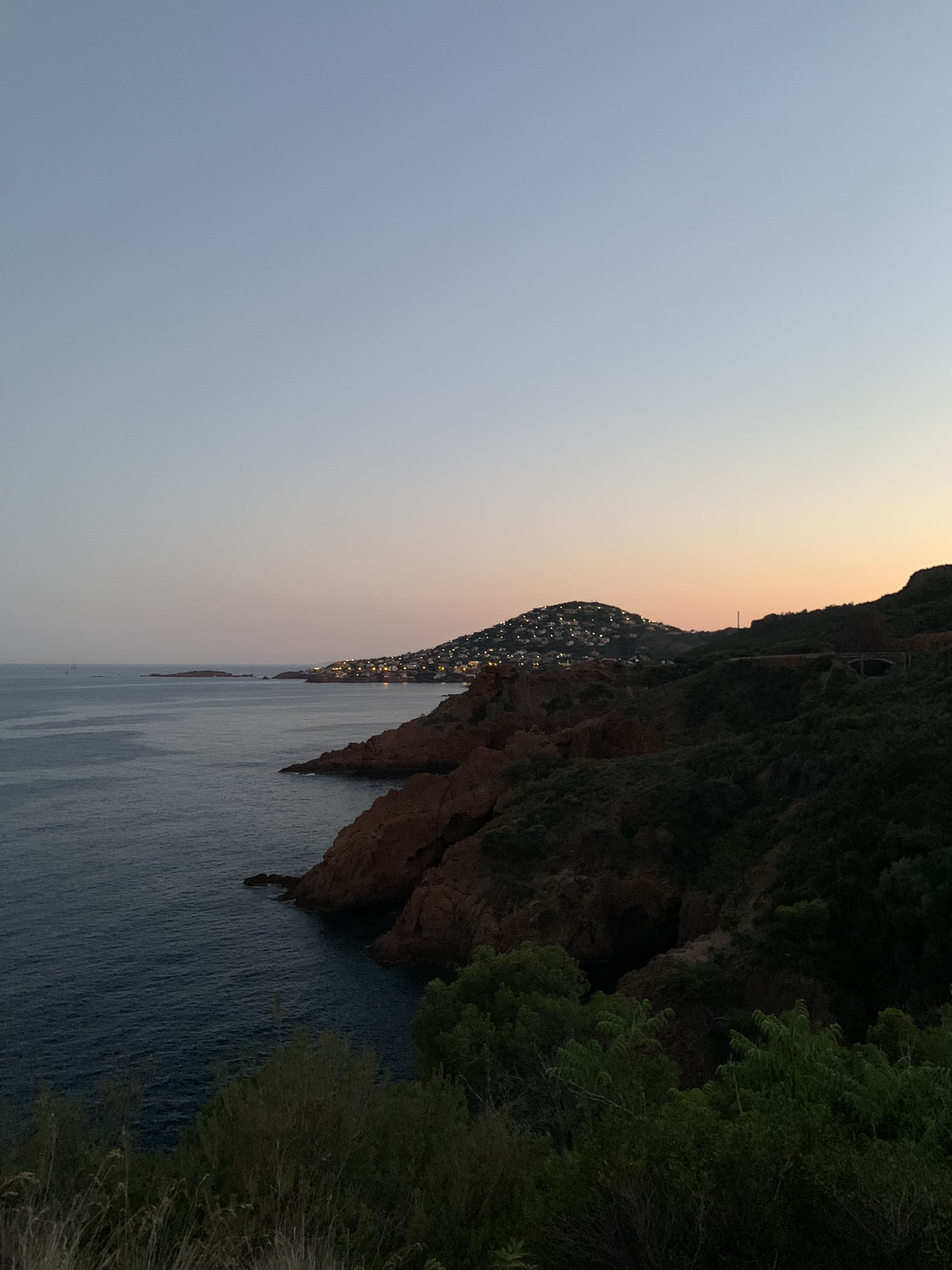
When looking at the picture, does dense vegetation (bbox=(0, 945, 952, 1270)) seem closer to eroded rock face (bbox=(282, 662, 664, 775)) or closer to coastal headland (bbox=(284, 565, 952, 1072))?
coastal headland (bbox=(284, 565, 952, 1072))

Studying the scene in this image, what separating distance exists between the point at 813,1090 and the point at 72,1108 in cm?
1205

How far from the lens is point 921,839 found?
24.6 m

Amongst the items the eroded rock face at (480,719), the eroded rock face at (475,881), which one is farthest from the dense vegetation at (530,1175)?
the eroded rock face at (480,719)

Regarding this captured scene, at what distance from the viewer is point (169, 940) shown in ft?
119

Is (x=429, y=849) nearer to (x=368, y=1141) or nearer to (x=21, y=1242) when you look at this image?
(x=368, y=1141)

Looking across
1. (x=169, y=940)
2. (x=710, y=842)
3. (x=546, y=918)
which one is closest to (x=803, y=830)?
(x=710, y=842)

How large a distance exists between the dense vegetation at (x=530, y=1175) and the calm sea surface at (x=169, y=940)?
13.5m

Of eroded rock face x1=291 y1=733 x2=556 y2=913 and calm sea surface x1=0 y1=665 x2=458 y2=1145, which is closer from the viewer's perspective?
calm sea surface x1=0 y1=665 x2=458 y2=1145

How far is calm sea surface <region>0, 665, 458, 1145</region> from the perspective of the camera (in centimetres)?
2562

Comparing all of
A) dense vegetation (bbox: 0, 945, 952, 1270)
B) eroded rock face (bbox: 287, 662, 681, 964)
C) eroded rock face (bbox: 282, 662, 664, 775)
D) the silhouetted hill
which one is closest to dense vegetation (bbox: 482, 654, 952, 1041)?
eroded rock face (bbox: 287, 662, 681, 964)

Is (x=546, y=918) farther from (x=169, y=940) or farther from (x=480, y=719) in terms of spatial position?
(x=480, y=719)

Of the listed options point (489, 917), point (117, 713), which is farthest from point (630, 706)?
point (117, 713)

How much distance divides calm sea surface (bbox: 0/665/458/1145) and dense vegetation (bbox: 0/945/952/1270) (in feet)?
44.3

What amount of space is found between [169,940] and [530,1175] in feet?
104
